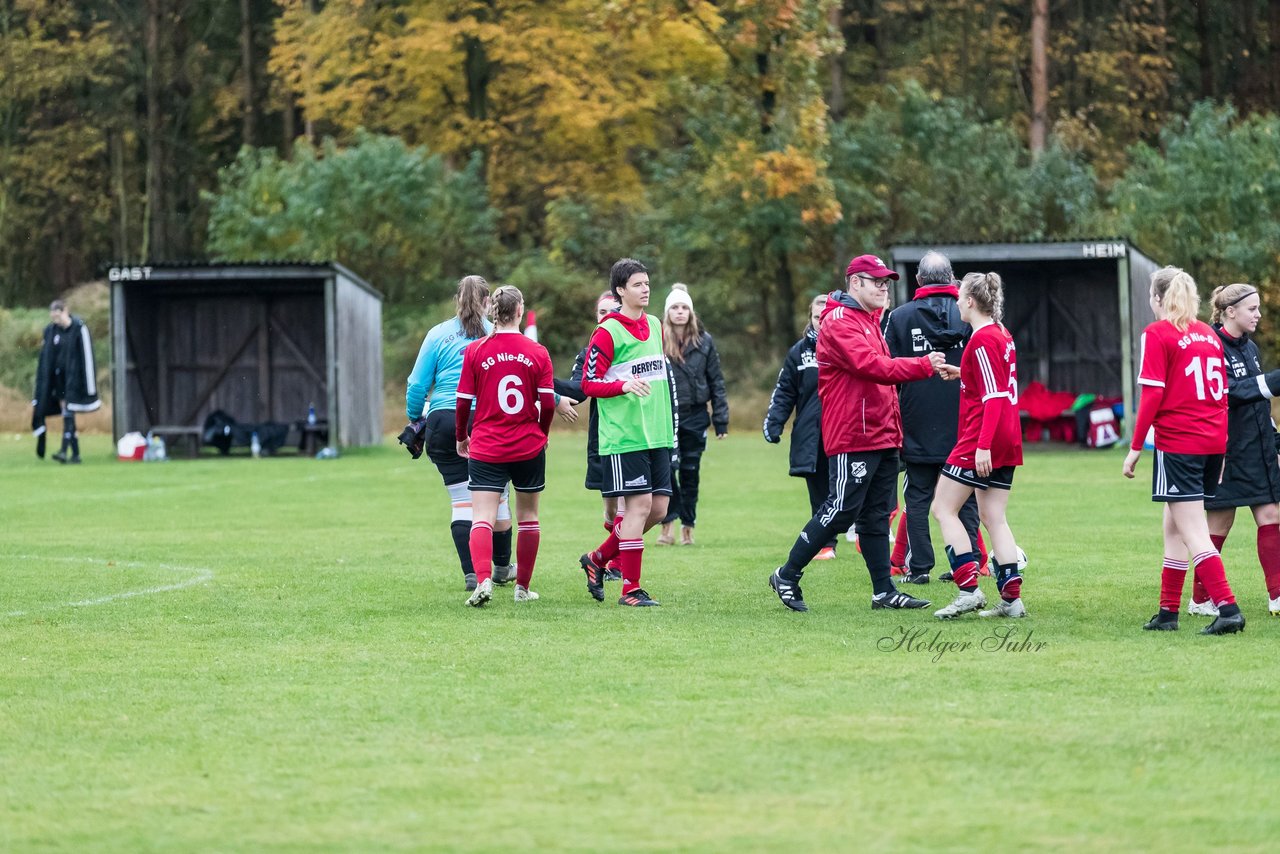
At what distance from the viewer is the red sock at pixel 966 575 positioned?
349 inches

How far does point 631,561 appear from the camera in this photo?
947cm

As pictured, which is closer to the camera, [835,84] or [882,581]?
[882,581]

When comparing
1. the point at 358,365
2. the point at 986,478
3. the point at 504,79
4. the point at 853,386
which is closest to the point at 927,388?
the point at 853,386

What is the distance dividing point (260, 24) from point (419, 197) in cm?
1158

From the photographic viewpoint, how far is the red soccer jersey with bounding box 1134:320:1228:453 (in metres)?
8.12

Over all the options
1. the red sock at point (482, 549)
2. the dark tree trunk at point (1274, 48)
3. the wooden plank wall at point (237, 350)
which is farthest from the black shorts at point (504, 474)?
the dark tree trunk at point (1274, 48)

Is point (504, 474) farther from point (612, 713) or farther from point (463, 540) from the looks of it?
point (612, 713)

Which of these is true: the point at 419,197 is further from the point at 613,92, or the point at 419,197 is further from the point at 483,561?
the point at 483,561

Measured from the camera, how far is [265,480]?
67.9ft

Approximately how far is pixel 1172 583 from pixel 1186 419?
763 mm

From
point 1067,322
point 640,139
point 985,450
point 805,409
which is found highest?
point 640,139

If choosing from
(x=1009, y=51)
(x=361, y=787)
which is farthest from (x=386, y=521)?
(x=1009, y=51)

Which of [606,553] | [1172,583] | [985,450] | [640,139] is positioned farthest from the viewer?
[640,139]

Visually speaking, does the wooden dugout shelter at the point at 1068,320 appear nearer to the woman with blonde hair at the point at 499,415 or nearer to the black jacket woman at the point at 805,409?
the black jacket woman at the point at 805,409
